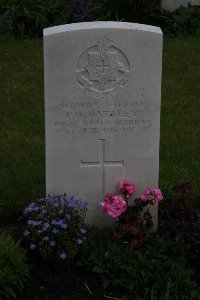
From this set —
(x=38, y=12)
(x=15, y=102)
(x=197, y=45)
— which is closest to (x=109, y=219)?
(x=15, y=102)

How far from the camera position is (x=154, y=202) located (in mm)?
4766

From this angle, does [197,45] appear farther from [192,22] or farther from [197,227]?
[197,227]

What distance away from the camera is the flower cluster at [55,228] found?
4469 mm

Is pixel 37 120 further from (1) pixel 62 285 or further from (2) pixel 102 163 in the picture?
(1) pixel 62 285

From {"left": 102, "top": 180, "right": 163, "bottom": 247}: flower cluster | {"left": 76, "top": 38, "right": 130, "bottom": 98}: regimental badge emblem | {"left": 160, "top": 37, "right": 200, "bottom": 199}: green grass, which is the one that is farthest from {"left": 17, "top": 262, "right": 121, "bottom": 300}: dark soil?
{"left": 160, "top": 37, "right": 200, "bottom": 199}: green grass

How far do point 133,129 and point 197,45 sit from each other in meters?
5.76

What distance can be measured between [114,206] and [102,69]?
0.95m

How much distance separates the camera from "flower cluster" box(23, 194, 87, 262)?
4469 millimetres

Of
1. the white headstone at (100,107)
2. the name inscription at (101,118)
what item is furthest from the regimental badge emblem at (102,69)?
the name inscription at (101,118)

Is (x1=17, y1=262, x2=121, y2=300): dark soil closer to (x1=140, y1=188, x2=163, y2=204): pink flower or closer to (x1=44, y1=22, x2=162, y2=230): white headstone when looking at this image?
(x1=44, y1=22, x2=162, y2=230): white headstone

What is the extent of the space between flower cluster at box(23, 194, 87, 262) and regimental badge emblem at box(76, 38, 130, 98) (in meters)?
0.80

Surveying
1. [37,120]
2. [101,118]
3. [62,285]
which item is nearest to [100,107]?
[101,118]

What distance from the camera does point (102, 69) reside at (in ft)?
15.1

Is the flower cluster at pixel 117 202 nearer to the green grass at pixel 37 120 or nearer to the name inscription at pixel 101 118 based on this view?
the name inscription at pixel 101 118
